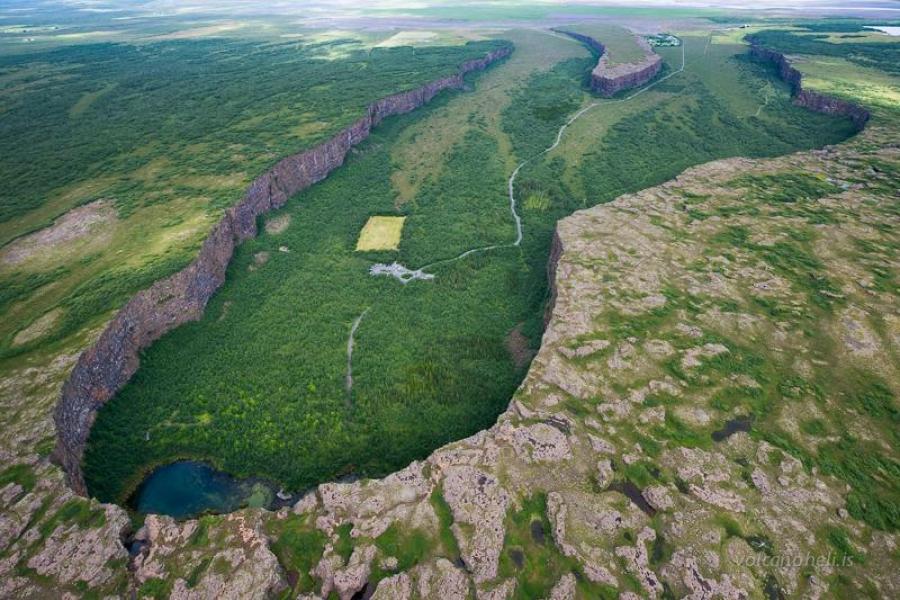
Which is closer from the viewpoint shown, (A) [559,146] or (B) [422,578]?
(B) [422,578]

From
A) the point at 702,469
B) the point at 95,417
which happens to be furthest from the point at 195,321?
the point at 702,469

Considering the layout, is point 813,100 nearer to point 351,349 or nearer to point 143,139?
point 351,349

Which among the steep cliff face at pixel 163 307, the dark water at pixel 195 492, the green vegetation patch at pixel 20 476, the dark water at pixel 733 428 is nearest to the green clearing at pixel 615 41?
the steep cliff face at pixel 163 307

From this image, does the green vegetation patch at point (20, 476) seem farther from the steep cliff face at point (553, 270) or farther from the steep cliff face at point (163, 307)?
the steep cliff face at point (553, 270)

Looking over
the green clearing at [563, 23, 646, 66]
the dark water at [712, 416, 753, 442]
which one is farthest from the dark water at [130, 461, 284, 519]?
the green clearing at [563, 23, 646, 66]

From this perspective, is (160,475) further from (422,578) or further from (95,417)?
(422,578)

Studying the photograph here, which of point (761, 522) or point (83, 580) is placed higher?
point (761, 522)
